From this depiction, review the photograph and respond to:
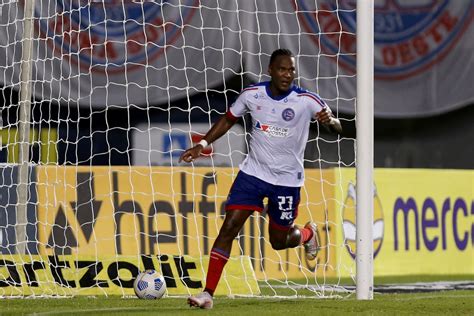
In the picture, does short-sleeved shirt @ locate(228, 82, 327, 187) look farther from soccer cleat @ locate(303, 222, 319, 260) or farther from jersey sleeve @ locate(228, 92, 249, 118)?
soccer cleat @ locate(303, 222, 319, 260)

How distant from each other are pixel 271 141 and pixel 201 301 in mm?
1272

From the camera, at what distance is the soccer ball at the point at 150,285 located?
34.2 ft

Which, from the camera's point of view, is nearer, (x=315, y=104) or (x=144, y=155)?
(x=315, y=104)

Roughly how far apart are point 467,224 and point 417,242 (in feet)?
2.43

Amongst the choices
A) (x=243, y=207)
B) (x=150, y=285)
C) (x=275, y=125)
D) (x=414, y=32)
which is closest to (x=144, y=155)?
(x=414, y=32)

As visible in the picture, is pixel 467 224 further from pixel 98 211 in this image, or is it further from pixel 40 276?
pixel 40 276

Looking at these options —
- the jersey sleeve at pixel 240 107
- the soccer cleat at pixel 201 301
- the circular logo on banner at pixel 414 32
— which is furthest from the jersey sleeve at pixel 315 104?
the circular logo on banner at pixel 414 32

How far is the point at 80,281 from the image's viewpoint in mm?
11352

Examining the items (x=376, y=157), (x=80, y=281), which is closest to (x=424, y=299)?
(x=80, y=281)

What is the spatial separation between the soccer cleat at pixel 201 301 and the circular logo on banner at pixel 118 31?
5.48 metres

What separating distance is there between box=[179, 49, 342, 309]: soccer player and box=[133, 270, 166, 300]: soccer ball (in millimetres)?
952

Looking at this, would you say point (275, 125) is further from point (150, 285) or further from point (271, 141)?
point (150, 285)

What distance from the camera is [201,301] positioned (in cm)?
929

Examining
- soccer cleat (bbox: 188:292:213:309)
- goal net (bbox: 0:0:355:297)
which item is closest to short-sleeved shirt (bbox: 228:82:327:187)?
soccer cleat (bbox: 188:292:213:309)
